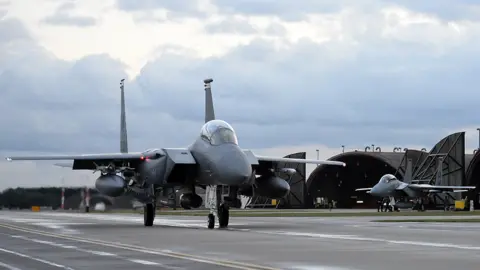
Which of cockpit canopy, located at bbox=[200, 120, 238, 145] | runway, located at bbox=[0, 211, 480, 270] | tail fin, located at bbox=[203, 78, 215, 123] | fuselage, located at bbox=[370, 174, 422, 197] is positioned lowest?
runway, located at bbox=[0, 211, 480, 270]

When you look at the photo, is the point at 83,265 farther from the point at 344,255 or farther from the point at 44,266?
the point at 344,255

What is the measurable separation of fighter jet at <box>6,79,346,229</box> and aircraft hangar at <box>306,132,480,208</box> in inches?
2220

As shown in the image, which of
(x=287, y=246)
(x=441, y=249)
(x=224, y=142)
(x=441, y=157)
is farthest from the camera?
(x=441, y=157)

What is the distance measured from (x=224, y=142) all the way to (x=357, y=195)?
90.2m

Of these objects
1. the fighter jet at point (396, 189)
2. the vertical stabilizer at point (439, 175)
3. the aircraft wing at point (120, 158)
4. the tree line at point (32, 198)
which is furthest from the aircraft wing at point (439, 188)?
the aircraft wing at point (120, 158)

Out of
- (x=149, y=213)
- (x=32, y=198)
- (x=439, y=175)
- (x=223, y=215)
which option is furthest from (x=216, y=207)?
(x=439, y=175)

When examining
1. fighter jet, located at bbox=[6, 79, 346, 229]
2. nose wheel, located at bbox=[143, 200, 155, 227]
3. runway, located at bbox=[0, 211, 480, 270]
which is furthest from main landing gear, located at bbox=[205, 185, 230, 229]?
runway, located at bbox=[0, 211, 480, 270]

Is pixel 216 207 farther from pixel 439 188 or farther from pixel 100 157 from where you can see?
pixel 439 188

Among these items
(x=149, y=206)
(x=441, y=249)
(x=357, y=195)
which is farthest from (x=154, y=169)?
(x=357, y=195)

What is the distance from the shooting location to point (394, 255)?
17438mm

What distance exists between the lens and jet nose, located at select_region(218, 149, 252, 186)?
31000 millimetres

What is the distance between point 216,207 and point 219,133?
280cm

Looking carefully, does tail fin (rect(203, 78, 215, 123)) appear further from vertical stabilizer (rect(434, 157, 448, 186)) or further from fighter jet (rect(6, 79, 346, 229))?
vertical stabilizer (rect(434, 157, 448, 186))

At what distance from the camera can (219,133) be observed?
3247 centimetres
